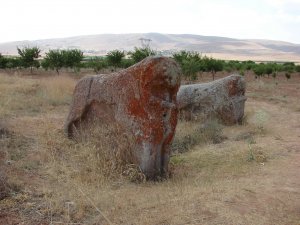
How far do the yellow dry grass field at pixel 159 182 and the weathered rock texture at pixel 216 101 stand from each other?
26.1 inches

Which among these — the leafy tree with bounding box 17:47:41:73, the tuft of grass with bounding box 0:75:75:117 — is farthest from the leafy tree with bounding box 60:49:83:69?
the tuft of grass with bounding box 0:75:75:117

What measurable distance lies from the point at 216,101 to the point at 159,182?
208 inches

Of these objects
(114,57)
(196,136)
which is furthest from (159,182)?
(114,57)

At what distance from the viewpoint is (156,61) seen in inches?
238

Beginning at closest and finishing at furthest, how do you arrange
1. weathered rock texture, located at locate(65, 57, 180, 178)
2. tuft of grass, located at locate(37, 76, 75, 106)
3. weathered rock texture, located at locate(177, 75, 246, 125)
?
1. weathered rock texture, located at locate(65, 57, 180, 178)
2. weathered rock texture, located at locate(177, 75, 246, 125)
3. tuft of grass, located at locate(37, 76, 75, 106)

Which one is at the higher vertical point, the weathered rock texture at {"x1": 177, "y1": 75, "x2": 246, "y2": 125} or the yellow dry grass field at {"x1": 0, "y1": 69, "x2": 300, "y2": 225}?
the weathered rock texture at {"x1": 177, "y1": 75, "x2": 246, "y2": 125}

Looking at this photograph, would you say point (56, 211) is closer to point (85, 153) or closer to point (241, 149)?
point (85, 153)

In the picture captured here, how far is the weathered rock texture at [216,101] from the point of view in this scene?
10609 mm

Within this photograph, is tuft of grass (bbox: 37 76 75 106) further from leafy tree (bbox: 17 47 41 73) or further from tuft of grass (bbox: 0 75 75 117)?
leafy tree (bbox: 17 47 41 73)

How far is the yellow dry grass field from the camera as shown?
4.39m

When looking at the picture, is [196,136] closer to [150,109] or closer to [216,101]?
[216,101]

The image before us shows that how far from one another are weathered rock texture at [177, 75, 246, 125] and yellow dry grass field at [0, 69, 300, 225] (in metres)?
0.66

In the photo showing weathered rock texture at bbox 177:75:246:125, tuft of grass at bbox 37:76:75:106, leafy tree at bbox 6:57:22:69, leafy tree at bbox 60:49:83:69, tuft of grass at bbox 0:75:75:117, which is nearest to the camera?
weathered rock texture at bbox 177:75:246:125

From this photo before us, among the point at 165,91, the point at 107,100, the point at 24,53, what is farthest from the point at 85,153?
the point at 24,53
